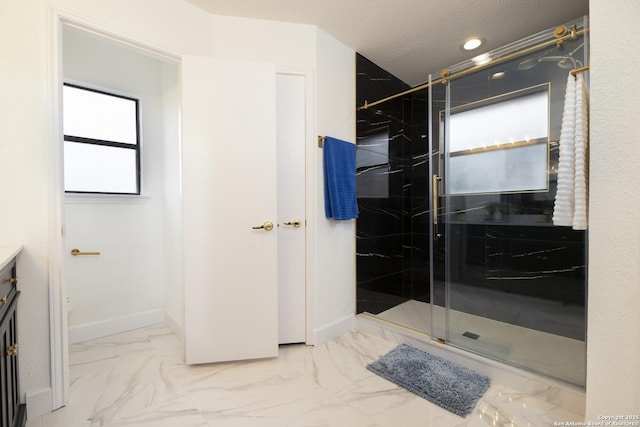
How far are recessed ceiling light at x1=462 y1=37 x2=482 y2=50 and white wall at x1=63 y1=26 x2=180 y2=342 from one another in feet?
8.04

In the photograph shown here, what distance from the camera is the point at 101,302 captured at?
2236 millimetres

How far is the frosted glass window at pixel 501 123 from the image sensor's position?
189 centimetres

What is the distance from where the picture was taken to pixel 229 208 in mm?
1837

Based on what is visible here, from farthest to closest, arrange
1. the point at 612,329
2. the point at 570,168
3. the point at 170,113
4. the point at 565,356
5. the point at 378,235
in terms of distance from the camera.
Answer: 1. the point at 378,235
2. the point at 170,113
3. the point at 565,356
4. the point at 570,168
5. the point at 612,329

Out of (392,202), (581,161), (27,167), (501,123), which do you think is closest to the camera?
(581,161)

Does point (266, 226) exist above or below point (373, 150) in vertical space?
below

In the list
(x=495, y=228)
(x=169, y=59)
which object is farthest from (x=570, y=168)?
(x=169, y=59)

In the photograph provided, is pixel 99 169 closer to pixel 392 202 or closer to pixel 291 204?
pixel 291 204

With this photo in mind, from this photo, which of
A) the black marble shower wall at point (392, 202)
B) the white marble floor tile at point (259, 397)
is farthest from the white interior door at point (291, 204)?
the black marble shower wall at point (392, 202)

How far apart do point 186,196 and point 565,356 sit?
256 centimetres

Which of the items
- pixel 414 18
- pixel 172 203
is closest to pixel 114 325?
pixel 172 203

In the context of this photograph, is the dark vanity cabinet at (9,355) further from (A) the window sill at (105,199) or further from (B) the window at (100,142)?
(B) the window at (100,142)

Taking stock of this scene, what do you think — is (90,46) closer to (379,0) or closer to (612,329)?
(379,0)

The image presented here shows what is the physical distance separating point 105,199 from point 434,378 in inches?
108
